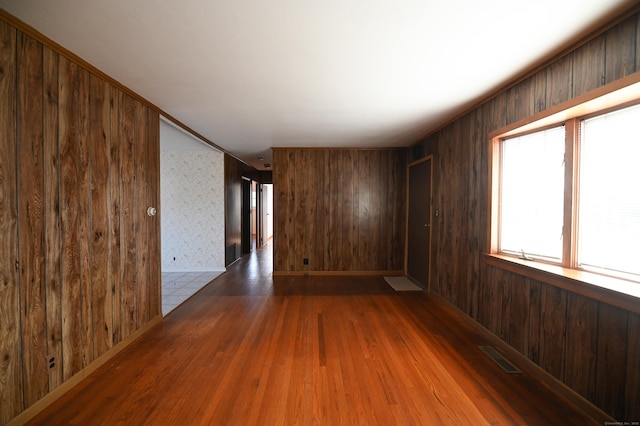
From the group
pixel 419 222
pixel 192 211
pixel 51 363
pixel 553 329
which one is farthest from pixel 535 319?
pixel 192 211

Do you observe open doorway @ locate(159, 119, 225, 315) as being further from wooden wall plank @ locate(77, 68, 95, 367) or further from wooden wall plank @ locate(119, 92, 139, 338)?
wooden wall plank @ locate(77, 68, 95, 367)

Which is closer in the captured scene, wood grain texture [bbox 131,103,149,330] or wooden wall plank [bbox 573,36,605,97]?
wooden wall plank [bbox 573,36,605,97]

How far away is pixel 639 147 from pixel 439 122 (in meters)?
1.94

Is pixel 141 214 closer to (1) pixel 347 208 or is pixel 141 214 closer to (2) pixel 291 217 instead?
(2) pixel 291 217

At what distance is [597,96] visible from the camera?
146 centimetres

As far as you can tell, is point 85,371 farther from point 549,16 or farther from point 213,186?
point 549,16

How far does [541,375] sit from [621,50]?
218 cm

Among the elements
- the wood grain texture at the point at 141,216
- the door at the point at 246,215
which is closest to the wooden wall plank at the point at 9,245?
the wood grain texture at the point at 141,216

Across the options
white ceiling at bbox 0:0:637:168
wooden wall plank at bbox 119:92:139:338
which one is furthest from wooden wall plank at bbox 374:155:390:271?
wooden wall plank at bbox 119:92:139:338

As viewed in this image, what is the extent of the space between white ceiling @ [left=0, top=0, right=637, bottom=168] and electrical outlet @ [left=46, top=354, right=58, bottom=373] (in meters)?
2.07

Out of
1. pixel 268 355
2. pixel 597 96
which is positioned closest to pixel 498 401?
pixel 268 355

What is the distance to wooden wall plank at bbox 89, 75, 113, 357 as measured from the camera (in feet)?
6.34

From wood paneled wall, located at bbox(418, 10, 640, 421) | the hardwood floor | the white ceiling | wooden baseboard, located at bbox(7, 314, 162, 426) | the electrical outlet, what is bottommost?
the hardwood floor

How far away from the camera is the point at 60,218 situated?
1672 mm
